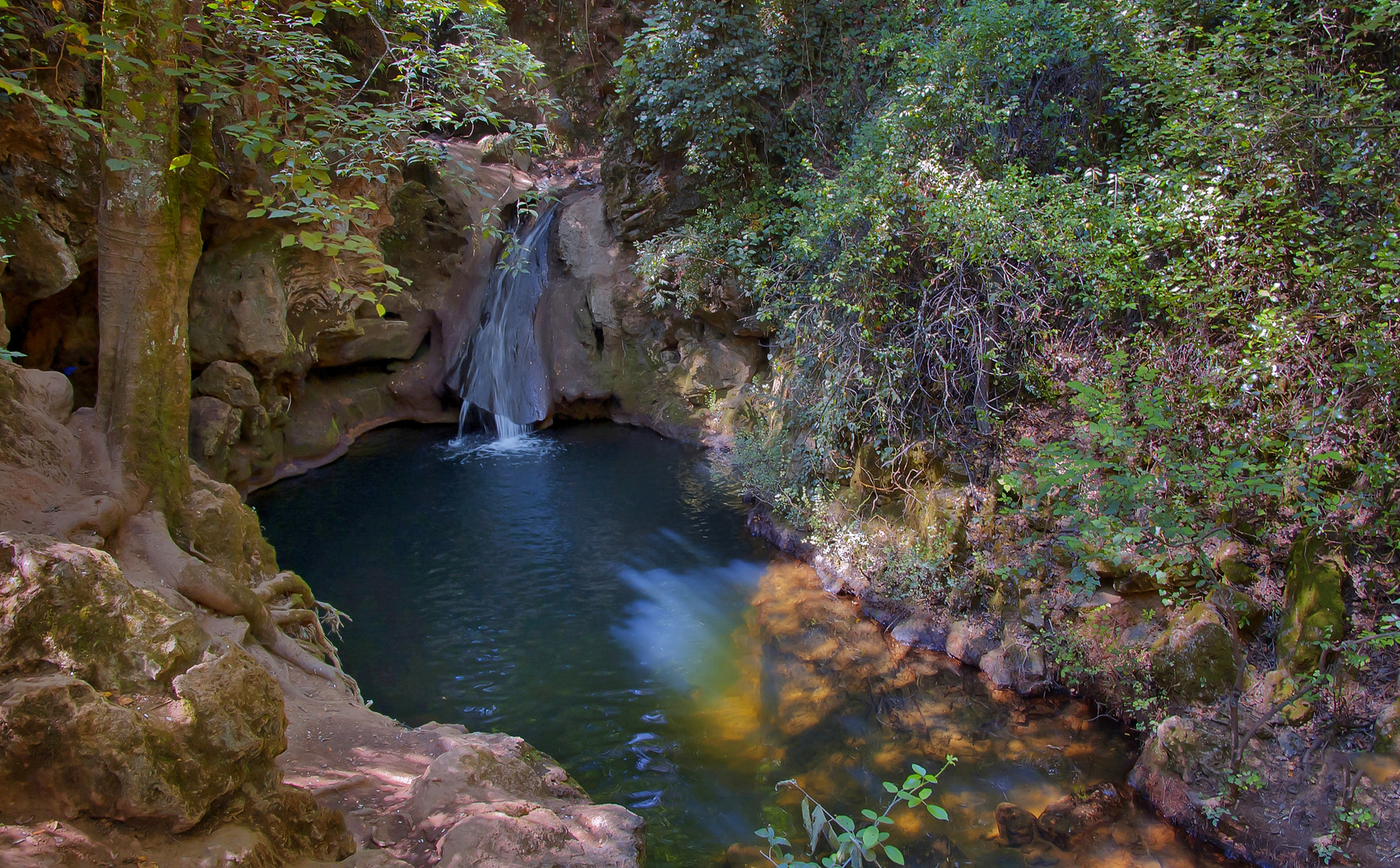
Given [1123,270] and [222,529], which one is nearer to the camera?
[222,529]

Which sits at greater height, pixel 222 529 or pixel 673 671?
pixel 222 529

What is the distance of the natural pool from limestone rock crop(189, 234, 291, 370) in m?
2.08

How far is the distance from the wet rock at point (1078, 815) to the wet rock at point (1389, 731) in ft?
4.66

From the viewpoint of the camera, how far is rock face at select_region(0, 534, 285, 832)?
1.96m

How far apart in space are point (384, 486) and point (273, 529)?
6.03 feet

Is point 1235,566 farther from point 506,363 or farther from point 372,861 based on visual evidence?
point 506,363

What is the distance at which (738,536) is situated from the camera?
29.7ft

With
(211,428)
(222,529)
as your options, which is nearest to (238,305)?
(211,428)

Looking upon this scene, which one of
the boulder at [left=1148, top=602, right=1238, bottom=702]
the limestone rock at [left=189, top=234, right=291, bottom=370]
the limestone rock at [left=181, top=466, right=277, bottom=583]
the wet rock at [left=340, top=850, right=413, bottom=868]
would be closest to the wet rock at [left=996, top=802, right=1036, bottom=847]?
the boulder at [left=1148, top=602, right=1238, bottom=702]

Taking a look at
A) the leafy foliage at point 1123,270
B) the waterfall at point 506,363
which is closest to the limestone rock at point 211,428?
the waterfall at point 506,363

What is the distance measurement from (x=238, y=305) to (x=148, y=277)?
5.97 m

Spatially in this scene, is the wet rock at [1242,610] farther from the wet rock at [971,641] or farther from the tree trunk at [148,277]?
the tree trunk at [148,277]

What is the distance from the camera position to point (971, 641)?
6.35 metres

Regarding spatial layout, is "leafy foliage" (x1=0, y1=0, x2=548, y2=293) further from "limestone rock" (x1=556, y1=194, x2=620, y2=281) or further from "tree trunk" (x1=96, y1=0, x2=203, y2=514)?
"limestone rock" (x1=556, y1=194, x2=620, y2=281)
